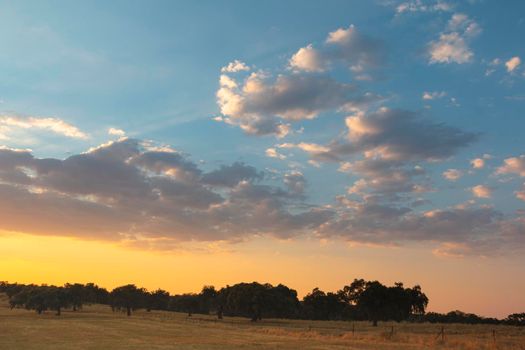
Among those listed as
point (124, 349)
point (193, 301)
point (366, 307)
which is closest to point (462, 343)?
point (124, 349)

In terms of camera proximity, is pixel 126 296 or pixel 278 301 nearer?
pixel 278 301

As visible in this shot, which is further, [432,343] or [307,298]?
[307,298]

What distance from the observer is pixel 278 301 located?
131875 mm

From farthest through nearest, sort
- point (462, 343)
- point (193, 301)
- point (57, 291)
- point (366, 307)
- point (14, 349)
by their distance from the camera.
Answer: point (193, 301) → point (57, 291) → point (366, 307) → point (462, 343) → point (14, 349)

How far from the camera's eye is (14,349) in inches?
1646

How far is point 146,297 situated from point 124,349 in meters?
154

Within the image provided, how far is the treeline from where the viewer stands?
11700 centimetres

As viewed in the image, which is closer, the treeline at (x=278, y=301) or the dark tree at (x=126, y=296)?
the treeline at (x=278, y=301)

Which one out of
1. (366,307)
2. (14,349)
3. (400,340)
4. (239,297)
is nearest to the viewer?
(14,349)

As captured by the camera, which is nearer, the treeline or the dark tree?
the treeline

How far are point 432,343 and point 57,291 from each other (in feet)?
403

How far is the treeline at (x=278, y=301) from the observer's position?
117000mm

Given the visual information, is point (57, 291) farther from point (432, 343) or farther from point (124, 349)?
point (432, 343)

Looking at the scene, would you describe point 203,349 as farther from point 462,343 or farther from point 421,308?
point 421,308
